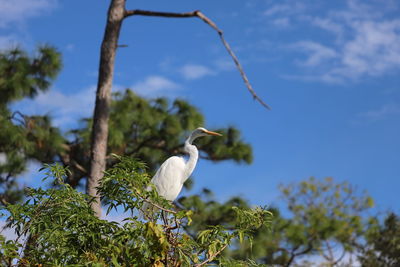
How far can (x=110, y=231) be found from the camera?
2.43 meters

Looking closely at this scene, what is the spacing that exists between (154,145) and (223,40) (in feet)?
8.65

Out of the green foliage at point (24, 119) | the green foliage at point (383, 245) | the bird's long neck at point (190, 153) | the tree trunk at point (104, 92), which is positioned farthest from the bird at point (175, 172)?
the green foliage at point (383, 245)

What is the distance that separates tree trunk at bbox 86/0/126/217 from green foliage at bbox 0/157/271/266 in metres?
2.72

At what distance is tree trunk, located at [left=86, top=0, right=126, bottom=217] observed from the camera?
534cm

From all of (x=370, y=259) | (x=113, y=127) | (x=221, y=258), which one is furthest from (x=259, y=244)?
(x=221, y=258)

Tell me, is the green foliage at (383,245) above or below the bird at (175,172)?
above

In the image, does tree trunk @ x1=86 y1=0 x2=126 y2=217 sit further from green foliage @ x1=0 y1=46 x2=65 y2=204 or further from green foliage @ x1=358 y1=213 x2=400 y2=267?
green foliage @ x1=358 y1=213 x2=400 y2=267

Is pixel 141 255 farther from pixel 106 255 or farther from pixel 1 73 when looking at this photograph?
pixel 1 73

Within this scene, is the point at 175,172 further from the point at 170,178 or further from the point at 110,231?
the point at 110,231

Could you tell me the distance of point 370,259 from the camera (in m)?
10.2

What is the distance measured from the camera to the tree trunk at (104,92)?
17.5ft

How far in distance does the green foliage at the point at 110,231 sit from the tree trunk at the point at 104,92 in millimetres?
2717

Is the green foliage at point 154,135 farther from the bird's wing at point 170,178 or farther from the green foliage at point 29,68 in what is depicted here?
the bird's wing at point 170,178

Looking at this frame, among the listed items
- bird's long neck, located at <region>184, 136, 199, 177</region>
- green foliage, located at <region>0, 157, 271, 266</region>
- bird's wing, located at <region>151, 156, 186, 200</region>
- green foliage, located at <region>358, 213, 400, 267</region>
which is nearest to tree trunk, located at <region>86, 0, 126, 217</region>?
bird's wing, located at <region>151, 156, 186, 200</region>
